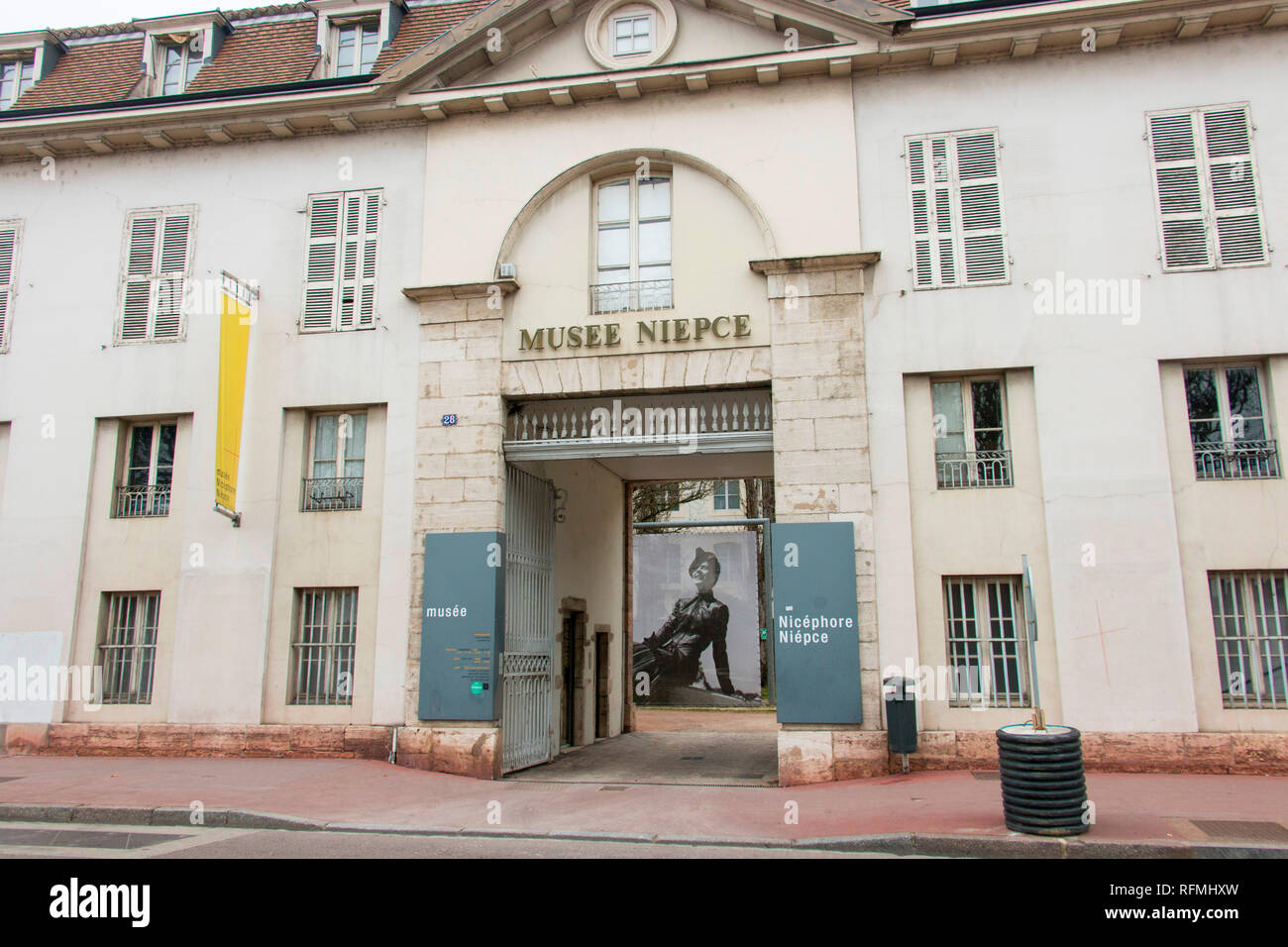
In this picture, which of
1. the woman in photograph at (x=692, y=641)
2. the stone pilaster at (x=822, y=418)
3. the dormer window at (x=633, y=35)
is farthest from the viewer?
the woman in photograph at (x=692, y=641)

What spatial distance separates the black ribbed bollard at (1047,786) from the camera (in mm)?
7590

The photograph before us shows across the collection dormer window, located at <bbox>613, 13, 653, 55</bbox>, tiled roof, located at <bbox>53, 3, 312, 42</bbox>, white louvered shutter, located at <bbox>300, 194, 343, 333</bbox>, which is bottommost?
white louvered shutter, located at <bbox>300, 194, 343, 333</bbox>

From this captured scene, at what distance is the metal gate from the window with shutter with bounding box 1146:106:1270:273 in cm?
905

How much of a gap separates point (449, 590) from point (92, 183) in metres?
8.99

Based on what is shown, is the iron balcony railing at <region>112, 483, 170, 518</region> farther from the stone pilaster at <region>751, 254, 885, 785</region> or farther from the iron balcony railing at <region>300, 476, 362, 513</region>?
the stone pilaster at <region>751, 254, 885, 785</region>

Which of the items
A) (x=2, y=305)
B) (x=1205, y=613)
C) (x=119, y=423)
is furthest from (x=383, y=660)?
(x=1205, y=613)

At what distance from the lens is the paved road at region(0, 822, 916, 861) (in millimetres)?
7562

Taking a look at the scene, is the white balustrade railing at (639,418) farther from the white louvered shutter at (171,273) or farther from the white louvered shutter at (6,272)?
the white louvered shutter at (6,272)

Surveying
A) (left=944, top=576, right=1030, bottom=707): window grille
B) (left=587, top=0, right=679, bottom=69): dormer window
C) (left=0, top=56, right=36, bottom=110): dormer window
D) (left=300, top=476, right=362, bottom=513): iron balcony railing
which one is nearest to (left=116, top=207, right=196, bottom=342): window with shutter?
(left=300, top=476, right=362, bottom=513): iron balcony railing

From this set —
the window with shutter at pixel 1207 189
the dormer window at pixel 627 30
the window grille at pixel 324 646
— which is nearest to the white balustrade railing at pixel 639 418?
the window grille at pixel 324 646

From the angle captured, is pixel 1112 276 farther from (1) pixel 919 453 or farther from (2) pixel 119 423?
(2) pixel 119 423

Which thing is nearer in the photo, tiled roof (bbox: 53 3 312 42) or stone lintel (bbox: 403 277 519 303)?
stone lintel (bbox: 403 277 519 303)

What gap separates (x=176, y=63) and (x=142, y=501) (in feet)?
25.0

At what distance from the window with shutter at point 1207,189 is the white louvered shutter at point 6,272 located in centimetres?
1662
